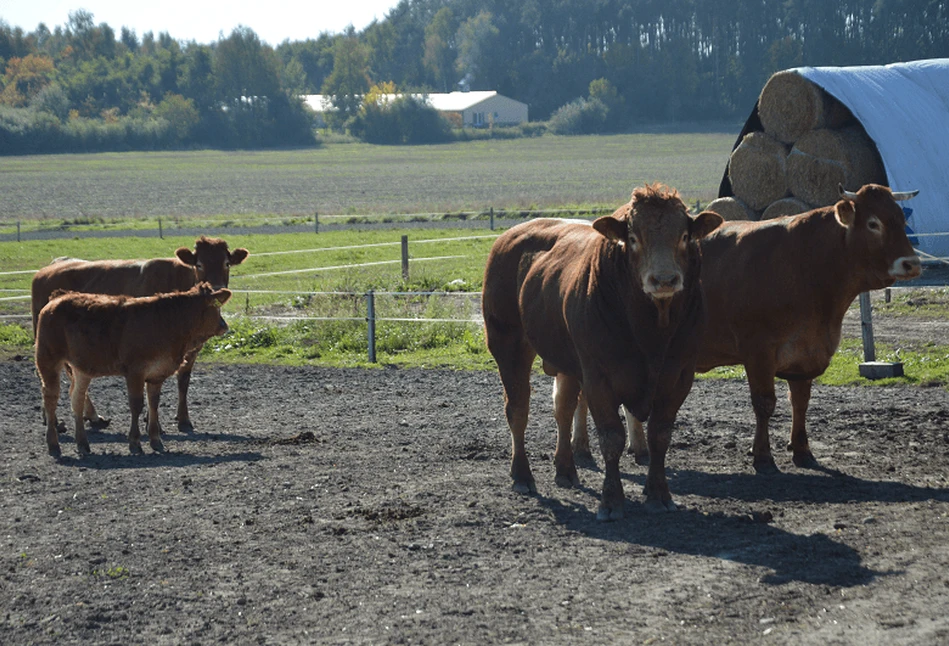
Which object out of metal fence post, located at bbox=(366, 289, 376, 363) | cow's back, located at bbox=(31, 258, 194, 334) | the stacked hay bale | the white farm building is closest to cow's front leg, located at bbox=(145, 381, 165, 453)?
cow's back, located at bbox=(31, 258, 194, 334)

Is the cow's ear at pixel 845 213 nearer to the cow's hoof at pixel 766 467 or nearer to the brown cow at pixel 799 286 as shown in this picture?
the brown cow at pixel 799 286

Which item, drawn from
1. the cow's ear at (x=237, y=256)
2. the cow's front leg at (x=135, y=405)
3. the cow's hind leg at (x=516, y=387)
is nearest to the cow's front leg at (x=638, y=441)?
the cow's hind leg at (x=516, y=387)

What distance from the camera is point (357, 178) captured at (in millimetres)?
76812

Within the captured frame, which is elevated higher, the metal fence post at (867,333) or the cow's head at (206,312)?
the cow's head at (206,312)

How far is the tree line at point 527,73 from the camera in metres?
101

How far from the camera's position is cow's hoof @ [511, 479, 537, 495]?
25.1 ft

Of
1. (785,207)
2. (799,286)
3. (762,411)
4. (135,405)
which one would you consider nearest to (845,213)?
(799,286)

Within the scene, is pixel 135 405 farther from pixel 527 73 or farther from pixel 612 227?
pixel 527 73

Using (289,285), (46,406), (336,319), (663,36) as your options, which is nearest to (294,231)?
(289,285)

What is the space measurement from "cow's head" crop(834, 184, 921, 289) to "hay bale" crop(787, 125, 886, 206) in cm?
999

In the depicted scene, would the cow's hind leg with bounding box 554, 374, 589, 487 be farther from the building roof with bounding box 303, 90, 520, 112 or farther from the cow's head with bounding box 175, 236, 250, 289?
the building roof with bounding box 303, 90, 520, 112

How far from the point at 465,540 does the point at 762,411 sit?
102 inches

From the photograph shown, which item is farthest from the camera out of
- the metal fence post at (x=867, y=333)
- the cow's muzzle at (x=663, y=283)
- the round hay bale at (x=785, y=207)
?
the round hay bale at (x=785, y=207)

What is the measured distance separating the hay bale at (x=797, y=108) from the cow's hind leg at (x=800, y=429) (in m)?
10.7
